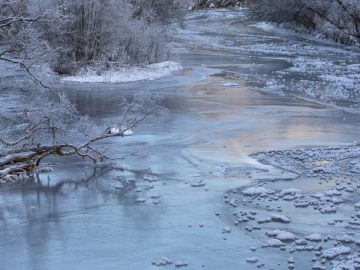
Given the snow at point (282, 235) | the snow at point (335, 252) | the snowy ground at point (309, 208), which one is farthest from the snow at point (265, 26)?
the snow at point (335, 252)

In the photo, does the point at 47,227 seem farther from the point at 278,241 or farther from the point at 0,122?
the point at 0,122

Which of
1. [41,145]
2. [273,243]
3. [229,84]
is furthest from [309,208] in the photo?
[229,84]

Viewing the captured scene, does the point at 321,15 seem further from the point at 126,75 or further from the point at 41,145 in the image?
the point at 41,145

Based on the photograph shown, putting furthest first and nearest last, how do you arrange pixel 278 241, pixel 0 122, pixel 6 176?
pixel 0 122 → pixel 6 176 → pixel 278 241

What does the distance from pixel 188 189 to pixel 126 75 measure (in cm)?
1584

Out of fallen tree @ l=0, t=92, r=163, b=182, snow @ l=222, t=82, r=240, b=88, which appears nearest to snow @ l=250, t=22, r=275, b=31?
snow @ l=222, t=82, r=240, b=88

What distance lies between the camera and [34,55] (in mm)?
13562

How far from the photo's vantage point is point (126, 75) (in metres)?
27.0

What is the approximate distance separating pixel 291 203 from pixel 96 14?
64.8ft

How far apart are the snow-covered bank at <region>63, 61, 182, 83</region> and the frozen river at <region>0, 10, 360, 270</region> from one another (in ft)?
7.44

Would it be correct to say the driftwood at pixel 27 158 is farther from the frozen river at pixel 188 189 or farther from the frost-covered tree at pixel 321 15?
the frost-covered tree at pixel 321 15

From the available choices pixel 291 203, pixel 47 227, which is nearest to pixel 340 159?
pixel 291 203

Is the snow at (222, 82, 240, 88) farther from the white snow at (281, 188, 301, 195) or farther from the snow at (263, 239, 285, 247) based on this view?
the snow at (263, 239, 285, 247)

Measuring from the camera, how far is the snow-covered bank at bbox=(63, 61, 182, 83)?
26.5m
